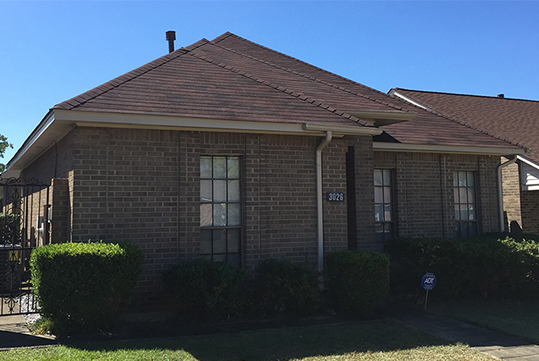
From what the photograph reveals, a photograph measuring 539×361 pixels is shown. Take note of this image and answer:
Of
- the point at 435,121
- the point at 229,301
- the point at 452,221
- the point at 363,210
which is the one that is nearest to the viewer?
the point at 229,301

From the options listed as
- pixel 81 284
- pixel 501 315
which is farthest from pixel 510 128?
pixel 81 284

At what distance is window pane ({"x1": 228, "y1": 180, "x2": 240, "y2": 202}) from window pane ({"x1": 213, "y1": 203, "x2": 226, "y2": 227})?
0.20m

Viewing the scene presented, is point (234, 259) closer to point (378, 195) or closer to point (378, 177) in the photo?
point (378, 195)

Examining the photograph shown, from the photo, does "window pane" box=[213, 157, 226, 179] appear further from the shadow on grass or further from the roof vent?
the roof vent

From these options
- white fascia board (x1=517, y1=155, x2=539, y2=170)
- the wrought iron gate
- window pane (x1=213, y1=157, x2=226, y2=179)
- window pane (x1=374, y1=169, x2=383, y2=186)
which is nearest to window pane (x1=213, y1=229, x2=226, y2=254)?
window pane (x1=213, y1=157, x2=226, y2=179)

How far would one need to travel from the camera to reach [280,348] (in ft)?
21.5

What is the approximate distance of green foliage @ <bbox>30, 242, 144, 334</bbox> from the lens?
6.71 metres

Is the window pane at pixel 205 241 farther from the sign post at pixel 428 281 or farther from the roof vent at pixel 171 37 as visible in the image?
the roof vent at pixel 171 37

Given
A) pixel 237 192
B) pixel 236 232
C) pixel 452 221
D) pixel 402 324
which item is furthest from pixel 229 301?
pixel 452 221

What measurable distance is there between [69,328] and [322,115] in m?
5.70

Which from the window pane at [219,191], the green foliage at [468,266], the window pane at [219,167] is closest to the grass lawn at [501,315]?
the green foliage at [468,266]

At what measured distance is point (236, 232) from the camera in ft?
29.6

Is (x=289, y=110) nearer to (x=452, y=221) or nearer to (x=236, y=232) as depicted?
(x=236, y=232)

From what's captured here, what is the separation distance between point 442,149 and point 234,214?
237 inches
